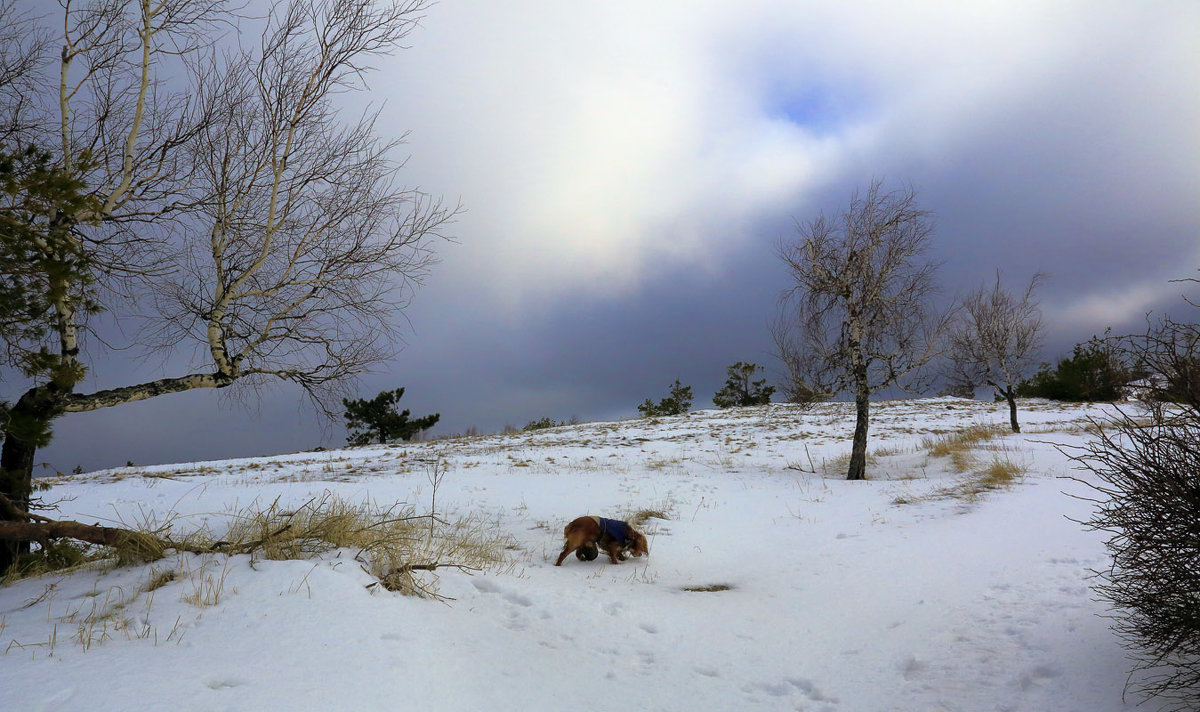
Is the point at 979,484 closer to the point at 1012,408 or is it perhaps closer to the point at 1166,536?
the point at 1166,536

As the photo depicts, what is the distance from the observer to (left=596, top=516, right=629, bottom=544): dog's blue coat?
663cm

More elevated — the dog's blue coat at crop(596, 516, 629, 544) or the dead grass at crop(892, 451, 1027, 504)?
the dog's blue coat at crop(596, 516, 629, 544)

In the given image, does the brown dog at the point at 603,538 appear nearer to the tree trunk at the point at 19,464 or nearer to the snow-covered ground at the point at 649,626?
the snow-covered ground at the point at 649,626

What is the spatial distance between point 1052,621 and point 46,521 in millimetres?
7928

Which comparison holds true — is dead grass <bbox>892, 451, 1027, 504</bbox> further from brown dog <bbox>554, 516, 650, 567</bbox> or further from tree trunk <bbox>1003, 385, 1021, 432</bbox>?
tree trunk <bbox>1003, 385, 1021, 432</bbox>

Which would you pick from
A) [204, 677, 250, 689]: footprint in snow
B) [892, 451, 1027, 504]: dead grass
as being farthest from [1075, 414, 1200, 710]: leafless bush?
[892, 451, 1027, 504]: dead grass

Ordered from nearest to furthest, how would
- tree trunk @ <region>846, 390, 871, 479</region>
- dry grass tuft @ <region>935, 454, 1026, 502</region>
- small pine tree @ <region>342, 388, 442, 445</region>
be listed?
dry grass tuft @ <region>935, 454, 1026, 502</region>, tree trunk @ <region>846, 390, 871, 479</region>, small pine tree @ <region>342, 388, 442, 445</region>

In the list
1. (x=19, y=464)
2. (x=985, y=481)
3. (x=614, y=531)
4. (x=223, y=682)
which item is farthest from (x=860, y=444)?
(x=19, y=464)

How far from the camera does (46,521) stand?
182 inches

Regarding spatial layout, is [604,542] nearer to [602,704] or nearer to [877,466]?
[602,704]

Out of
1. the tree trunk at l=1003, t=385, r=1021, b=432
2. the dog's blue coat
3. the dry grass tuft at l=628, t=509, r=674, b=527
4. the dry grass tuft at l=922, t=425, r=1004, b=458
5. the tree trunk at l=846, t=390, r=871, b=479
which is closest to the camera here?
the dog's blue coat

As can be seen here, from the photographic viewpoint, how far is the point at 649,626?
4.84 meters

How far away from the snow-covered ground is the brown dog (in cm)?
21

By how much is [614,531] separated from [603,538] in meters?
0.15
